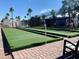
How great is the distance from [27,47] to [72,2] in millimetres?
26730

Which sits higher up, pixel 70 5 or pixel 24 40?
pixel 70 5

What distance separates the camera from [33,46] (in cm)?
1122

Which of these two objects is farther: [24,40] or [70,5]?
[70,5]

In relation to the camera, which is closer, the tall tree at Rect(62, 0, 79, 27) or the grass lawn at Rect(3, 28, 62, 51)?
the grass lawn at Rect(3, 28, 62, 51)

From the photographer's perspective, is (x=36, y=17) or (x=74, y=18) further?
(x=36, y=17)

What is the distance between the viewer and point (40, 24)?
5603cm

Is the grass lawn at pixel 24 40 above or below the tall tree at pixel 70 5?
below

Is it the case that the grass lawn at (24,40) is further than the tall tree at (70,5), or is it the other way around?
the tall tree at (70,5)

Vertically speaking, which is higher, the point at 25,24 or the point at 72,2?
the point at 72,2

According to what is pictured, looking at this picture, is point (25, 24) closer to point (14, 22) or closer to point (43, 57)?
point (14, 22)

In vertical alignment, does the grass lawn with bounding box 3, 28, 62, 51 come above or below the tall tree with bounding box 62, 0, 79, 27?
below

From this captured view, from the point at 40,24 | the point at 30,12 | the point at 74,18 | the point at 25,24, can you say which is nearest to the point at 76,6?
the point at 74,18

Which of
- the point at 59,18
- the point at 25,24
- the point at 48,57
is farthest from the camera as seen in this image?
the point at 25,24

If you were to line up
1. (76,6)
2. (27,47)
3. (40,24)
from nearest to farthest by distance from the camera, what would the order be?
(27,47), (76,6), (40,24)
